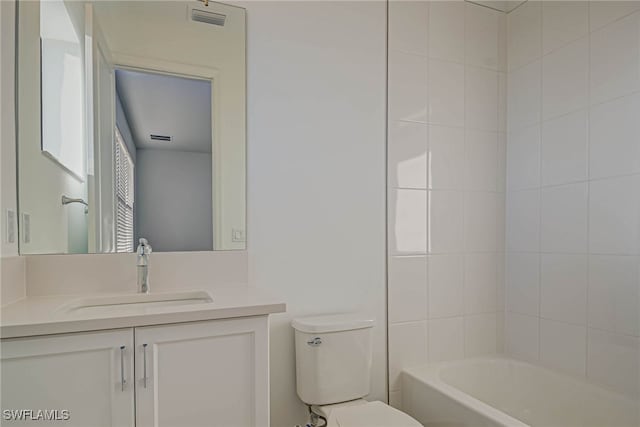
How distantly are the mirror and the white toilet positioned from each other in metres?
0.52

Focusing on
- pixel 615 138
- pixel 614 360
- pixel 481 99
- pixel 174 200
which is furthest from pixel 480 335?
pixel 174 200

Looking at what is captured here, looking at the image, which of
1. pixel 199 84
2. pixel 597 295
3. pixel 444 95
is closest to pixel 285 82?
pixel 199 84

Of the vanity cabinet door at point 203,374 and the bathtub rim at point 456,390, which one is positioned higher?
the vanity cabinet door at point 203,374

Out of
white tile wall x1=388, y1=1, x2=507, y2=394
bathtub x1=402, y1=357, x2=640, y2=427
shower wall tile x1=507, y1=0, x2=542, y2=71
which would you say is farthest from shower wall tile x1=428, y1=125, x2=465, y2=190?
bathtub x1=402, y1=357, x2=640, y2=427

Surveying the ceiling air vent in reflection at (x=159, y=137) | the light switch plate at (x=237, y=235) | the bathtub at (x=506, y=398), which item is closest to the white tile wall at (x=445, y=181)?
the bathtub at (x=506, y=398)

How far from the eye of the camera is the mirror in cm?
150

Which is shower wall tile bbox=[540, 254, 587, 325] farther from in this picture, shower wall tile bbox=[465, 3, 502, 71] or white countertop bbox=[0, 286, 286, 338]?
white countertop bbox=[0, 286, 286, 338]

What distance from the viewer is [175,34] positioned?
174 centimetres

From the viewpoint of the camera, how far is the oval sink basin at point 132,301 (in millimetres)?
1430

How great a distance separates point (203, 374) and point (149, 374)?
0.51 ft

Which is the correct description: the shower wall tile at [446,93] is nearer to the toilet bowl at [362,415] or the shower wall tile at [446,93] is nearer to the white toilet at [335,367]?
the white toilet at [335,367]

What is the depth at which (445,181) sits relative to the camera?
7.37 feet

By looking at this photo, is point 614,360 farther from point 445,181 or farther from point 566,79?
point 566,79

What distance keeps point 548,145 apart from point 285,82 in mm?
1412
